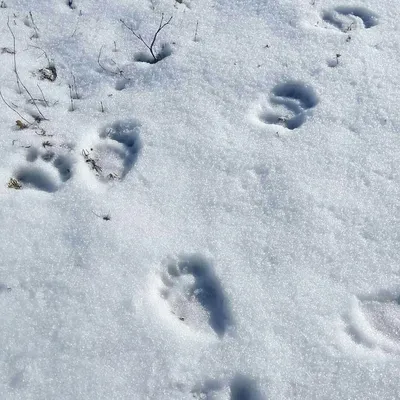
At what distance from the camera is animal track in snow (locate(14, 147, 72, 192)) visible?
3.60 meters

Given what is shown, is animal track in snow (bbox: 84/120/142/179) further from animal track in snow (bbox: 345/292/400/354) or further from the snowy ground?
animal track in snow (bbox: 345/292/400/354)

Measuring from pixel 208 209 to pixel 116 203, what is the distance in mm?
607

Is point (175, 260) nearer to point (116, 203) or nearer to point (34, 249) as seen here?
point (116, 203)

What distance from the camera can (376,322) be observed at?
3.06m

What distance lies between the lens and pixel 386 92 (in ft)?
13.9

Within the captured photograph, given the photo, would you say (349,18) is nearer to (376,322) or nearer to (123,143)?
(123,143)

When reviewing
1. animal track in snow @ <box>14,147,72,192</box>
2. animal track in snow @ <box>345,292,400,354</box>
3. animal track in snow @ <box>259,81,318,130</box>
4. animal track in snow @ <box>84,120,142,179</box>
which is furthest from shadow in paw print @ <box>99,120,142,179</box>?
animal track in snow @ <box>345,292,400,354</box>

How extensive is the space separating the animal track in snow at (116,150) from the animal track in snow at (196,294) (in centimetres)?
84

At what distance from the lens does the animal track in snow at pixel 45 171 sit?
11.8 feet

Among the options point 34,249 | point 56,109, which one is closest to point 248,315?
point 34,249

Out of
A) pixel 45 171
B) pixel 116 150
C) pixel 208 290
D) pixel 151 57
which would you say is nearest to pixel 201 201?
pixel 208 290

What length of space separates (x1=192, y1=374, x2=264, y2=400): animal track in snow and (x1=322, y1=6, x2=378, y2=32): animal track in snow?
11.1ft

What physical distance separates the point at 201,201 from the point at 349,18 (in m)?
2.59

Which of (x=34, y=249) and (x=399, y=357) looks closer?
(x=399, y=357)
